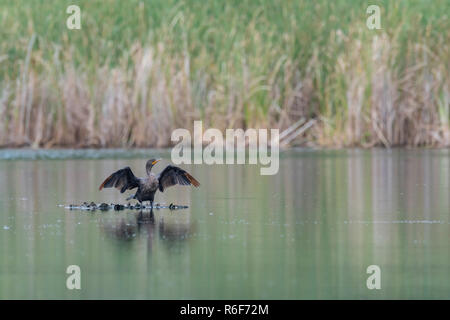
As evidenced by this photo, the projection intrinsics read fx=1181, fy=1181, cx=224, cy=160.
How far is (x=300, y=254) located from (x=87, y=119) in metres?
12.6

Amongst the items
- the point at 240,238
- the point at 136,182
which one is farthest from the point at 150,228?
the point at 136,182

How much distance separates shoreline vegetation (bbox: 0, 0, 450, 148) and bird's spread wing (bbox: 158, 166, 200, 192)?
8.52m

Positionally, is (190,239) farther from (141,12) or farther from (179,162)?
(141,12)

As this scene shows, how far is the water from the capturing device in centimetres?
729

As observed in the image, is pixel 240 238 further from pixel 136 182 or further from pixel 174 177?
pixel 174 177

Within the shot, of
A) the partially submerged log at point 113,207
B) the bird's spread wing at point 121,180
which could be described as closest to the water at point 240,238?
the partially submerged log at point 113,207

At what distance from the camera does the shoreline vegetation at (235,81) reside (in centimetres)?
2019

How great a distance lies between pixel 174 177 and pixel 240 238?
2570mm

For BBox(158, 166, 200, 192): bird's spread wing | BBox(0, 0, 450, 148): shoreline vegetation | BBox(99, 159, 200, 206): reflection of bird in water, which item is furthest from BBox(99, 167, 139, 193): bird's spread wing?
BBox(0, 0, 450, 148): shoreline vegetation

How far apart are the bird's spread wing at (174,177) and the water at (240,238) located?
0.92 feet

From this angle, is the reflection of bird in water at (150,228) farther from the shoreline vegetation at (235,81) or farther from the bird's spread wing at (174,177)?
the shoreline vegetation at (235,81)

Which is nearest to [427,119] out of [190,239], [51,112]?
[51,112]

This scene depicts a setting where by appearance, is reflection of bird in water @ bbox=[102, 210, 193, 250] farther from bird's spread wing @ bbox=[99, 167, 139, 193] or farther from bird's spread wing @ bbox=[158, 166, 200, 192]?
bird's spread wing @ bbox=[158, 166, 200, 192]

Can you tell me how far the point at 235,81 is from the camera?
20.4 m
